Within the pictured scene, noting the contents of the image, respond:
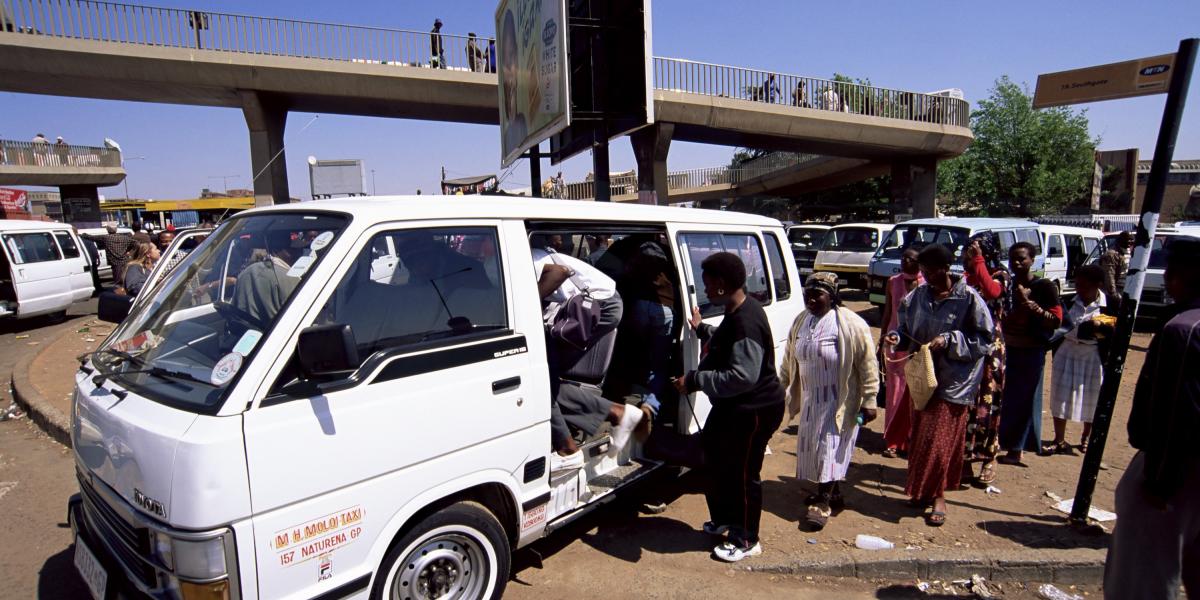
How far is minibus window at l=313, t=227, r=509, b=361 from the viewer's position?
8.38 ft

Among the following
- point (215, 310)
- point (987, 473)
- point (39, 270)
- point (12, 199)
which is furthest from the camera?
point (12, 199)

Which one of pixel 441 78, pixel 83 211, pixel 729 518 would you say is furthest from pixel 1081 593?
pixel 83 211

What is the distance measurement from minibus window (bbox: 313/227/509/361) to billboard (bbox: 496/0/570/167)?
554 cm

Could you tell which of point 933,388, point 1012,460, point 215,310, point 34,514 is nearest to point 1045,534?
point 933,388

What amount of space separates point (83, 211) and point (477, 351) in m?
35.1

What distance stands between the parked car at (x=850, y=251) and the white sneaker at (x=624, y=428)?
11.8 metres

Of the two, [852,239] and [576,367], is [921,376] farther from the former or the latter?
[852,239]

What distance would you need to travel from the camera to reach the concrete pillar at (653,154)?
60.3 ft

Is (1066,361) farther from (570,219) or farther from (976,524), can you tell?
(570,219)

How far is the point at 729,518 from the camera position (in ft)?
12.4

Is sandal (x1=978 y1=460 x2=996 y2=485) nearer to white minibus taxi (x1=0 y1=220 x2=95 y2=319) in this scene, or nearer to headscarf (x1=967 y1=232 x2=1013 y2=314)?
headscarf (x1=967 y1=232 x2=1013 y2=314)

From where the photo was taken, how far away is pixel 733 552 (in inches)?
144

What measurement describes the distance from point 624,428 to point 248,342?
219 cm

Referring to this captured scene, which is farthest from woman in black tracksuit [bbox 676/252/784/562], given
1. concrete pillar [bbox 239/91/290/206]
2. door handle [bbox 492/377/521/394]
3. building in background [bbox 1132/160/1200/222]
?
building in background [bbox 1132/160/1200/222]
